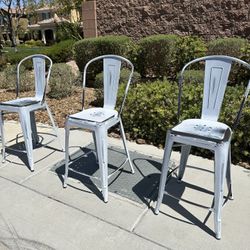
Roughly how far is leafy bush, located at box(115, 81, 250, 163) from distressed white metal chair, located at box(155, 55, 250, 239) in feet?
2.88

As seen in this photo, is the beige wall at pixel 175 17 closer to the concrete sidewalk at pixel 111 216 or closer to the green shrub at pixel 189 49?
the green shrub at pixel 189 49

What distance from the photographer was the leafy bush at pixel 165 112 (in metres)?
3.25

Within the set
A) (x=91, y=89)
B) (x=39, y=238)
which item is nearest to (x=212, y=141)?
(x=39, y=238)

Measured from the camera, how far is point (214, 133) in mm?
2189

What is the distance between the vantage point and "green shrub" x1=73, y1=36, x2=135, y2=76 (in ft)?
23.0

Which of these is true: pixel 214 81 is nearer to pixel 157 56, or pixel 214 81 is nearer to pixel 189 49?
pixel 189 49

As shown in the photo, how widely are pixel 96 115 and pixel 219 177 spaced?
4.03ft

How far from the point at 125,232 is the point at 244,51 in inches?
168

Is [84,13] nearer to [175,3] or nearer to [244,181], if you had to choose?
[175,3]

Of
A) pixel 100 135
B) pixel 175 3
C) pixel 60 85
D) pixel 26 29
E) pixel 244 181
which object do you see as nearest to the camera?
pixel 100 135

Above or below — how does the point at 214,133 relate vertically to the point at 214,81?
below

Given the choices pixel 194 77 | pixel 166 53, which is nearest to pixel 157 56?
pixel 166 53

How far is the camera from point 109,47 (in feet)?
23.1

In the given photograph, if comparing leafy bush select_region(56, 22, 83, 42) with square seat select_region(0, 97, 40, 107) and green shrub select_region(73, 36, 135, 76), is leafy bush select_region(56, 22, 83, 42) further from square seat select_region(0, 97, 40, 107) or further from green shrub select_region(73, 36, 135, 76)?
square seat select_region(0, 97, 40, 107)
